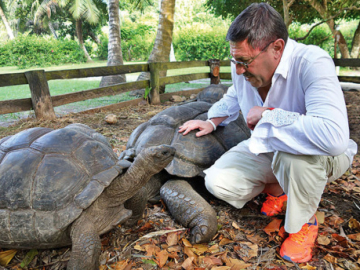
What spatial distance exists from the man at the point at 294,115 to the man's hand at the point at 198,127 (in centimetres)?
63

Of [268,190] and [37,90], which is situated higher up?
[37,90]

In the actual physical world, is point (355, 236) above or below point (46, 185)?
below

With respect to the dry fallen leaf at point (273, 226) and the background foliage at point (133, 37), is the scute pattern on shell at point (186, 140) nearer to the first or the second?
the dry fallen leaf at point (273, 226)

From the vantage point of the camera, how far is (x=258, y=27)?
1.69m

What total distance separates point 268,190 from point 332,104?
1139mm

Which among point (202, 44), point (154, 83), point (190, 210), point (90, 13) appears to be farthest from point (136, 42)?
point (190, 210)

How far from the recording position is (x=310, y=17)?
1294 cm

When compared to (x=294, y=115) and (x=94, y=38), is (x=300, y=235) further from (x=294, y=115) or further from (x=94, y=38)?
(x=94, y=38)

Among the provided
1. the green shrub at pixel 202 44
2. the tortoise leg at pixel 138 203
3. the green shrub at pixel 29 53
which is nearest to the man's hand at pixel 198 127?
the tortoise leg at pixel 138 203

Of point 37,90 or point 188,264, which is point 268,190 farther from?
point 37,90

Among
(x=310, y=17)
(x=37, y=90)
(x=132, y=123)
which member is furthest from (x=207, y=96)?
(x=310, y=17)

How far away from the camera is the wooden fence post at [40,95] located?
4656 millimetres

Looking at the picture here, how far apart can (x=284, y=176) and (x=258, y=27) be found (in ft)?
3.34

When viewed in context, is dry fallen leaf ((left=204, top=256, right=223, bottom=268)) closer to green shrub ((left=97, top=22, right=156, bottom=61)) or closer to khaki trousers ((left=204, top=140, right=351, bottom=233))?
khaki trousers ((left=204, top=140, right=351, bottom=233))
